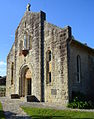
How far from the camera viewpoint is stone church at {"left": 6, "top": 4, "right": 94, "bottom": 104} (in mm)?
18266

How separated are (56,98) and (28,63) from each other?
19.7 feet

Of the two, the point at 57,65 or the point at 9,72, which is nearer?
the point at 57,65

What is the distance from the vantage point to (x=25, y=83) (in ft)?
78.8

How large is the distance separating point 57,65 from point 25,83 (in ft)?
21.6

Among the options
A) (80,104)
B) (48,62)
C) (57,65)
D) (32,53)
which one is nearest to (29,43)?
(32,53)

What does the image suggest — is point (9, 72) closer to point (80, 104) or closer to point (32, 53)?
point (32, 53)

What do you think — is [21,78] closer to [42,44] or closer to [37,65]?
[37,65]

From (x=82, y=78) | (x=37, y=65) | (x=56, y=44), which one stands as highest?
(x=56, y=44)

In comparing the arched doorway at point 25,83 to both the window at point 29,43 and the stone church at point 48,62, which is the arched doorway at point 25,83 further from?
the window at point 29,43

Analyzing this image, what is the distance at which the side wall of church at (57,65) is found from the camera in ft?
59.1

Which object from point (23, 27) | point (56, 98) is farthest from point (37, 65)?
point (23, 27)

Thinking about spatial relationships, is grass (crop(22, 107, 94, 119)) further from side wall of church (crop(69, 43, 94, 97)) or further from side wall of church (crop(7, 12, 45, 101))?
side wall of church (crop(7, 12, 45, 101))

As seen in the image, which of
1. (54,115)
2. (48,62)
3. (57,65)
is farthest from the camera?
(48,62)

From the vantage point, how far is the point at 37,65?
2127 cm
